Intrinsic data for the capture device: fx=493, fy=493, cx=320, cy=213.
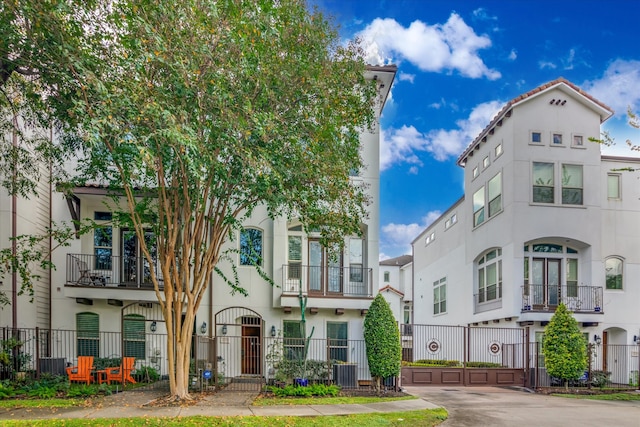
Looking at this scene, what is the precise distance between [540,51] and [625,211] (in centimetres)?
800

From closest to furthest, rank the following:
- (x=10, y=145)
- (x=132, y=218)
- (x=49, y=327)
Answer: (x=132, y=218) → (x=10, y=145) → (x=49, y=327)

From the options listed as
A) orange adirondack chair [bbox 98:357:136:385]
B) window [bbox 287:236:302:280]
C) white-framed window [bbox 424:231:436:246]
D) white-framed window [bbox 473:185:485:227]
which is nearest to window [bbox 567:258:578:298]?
white-framed window [bbox 473:185:485:227]

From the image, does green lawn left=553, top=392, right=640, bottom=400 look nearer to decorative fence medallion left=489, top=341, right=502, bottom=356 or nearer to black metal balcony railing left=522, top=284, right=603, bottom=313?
black metal balcony railing left=522, top=284, right=603, bottom=313

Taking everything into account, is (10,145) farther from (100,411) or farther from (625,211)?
(625,211)

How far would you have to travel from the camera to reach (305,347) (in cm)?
1516

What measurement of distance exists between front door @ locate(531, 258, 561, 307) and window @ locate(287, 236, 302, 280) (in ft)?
33.0

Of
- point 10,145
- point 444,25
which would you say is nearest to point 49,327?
point 10,145

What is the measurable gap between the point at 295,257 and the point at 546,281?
10987 millimetres

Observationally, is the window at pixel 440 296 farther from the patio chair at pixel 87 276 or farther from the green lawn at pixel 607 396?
the patio chair at pixel 87 276

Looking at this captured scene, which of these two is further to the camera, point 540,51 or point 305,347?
point 540,51

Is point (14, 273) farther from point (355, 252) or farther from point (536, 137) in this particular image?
point (536, 137)

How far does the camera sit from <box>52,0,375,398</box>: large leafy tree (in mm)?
9055

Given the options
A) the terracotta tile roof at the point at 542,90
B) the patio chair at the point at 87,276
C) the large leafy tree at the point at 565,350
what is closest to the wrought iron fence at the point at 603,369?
the large leafy tree at the point at 565,350

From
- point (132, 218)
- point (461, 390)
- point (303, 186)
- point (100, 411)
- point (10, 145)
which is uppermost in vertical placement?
point (10, 145)
